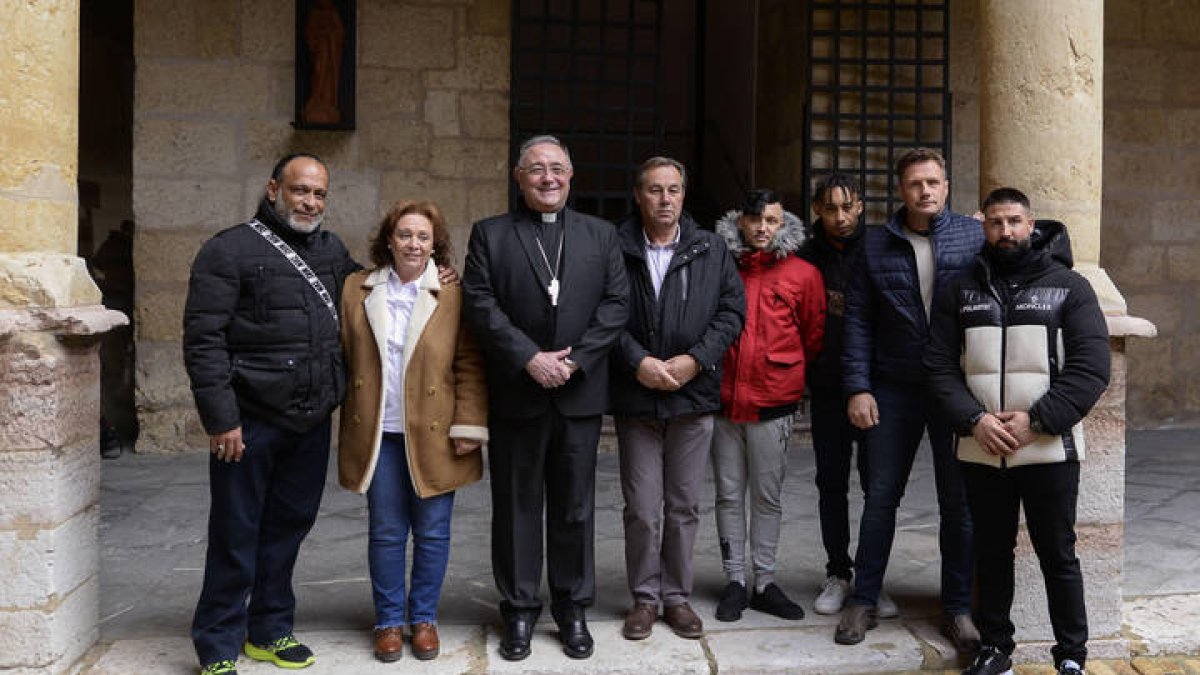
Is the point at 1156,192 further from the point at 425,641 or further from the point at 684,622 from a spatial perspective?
the point at 425,641

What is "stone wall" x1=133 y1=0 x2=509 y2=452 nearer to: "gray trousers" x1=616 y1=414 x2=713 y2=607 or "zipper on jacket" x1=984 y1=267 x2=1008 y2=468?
"gray trousers" x1=616 y1=414 x2=713 y2=607

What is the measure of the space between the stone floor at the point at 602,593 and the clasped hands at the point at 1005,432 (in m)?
0.83

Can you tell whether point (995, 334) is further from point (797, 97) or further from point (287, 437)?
point (797, 97)

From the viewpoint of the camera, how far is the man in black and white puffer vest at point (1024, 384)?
3.10 metres

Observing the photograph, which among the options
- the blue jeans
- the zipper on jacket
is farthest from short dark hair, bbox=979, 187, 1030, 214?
the blue jeans

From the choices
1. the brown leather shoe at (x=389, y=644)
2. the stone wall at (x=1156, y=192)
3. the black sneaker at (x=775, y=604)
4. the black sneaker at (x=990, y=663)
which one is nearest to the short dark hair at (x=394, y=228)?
the brown leather shoe at (x=389, y=644)

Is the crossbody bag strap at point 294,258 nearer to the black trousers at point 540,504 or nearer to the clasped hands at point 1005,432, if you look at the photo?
the black trousers at point 540,504

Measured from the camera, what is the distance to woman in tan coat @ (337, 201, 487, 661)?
11.0 ft

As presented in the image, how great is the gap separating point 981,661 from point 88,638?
2.82 metres

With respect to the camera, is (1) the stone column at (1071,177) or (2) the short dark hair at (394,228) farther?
(1) the stone column at (1071,177)

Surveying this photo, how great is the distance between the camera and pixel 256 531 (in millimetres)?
3289

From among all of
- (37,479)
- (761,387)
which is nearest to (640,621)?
(761,387)

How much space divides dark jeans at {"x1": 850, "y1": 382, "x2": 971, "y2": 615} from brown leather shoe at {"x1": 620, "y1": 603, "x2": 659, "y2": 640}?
72 cm

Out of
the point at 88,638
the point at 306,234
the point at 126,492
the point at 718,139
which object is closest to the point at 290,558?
the point at 88,638
